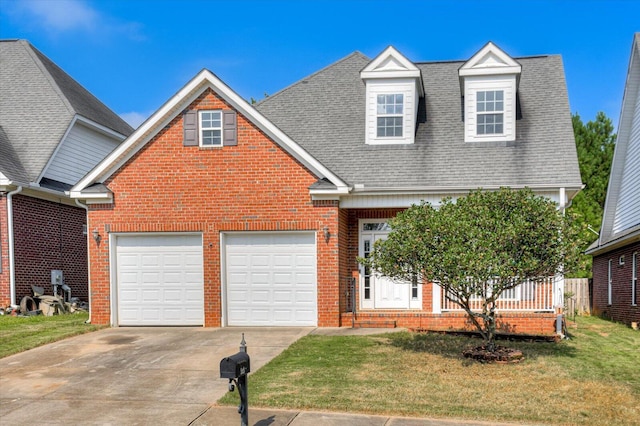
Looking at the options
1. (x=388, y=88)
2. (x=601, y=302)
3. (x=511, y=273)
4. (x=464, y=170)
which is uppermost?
(x=388, y=88)

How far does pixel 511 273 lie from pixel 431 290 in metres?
5.19

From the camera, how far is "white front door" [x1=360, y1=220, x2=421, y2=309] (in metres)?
14.9

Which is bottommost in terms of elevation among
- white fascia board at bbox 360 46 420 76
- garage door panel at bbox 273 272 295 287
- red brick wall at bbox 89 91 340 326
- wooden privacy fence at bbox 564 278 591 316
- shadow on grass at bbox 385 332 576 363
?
wooden privacy fence at bbox 564 278 591 316

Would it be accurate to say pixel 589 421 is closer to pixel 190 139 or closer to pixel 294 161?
pixel 294 161

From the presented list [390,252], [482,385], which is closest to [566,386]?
[482,385]

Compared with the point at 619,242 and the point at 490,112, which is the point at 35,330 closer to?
the point at 490,112

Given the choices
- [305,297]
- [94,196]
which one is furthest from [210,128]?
[305,297]

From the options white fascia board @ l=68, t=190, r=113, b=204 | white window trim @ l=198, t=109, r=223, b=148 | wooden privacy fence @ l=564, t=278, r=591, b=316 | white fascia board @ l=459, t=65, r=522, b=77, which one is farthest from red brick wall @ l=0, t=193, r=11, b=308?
wooden privacy fence @ l=564, t=278, r=591, b=316

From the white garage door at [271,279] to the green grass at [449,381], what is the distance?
2.12m

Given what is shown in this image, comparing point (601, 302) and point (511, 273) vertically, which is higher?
point (511, 273)

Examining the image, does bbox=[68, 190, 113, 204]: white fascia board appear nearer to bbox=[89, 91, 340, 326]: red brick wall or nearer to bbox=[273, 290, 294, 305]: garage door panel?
bbox=[89, 91, 340, 326]: red brick wall

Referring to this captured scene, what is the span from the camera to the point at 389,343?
1152 centimetres

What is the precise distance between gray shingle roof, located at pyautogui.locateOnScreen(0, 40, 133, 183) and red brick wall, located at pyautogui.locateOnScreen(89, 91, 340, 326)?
14.9 feet

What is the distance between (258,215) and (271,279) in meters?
1.62
